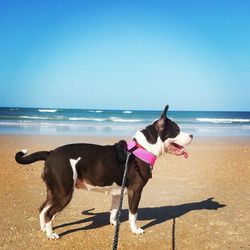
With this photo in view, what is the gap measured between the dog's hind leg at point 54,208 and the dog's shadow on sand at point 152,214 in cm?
23

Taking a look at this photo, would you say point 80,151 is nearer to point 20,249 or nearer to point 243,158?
point 20,249

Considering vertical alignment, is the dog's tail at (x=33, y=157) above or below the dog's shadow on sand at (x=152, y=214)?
above

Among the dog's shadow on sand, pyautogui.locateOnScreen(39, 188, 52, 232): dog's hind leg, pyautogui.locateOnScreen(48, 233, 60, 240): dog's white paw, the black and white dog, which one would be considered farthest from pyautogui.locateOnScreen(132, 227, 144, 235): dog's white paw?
pyautogui.locateOnScreen(39, 188, 52, 232): dog's hind leg

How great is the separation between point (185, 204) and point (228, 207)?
0.81 m

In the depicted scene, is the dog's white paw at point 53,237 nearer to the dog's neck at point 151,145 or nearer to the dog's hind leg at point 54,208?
the dog's hind leg at point 54,208

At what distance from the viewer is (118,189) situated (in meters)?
6.14

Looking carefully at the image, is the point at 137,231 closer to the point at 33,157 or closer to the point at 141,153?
the point at 141,153

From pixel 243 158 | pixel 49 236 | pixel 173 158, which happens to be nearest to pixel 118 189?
pixel 49 236

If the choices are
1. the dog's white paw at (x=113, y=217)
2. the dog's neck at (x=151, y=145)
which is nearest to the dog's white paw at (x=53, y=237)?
the dog's white paw at (x=113, y=217)

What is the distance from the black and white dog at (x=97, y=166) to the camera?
223 inches

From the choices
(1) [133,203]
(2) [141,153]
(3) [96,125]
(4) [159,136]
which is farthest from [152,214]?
(3) [96,125]

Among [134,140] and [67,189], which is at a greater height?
[134,140]

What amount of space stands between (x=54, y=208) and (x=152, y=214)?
2.17 m

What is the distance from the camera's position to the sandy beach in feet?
19.0
